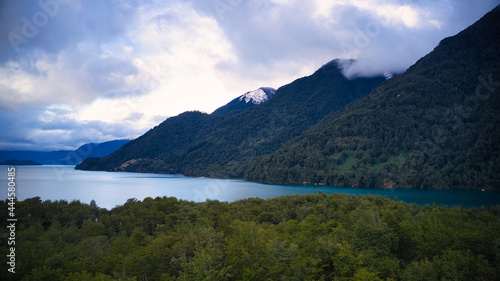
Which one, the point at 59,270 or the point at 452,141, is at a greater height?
the point at 452,141

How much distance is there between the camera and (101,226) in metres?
45.8

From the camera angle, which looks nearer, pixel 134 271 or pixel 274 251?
pixel 134 271

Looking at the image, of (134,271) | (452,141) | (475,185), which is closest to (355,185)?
(475,185)

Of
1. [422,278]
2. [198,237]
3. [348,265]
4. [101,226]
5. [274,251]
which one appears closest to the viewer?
[422,278]

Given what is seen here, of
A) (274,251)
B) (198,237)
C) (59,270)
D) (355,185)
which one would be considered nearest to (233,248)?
(274,251)

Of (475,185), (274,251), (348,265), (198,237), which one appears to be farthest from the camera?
(475,185)

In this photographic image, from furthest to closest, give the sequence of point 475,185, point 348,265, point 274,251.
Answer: point 475,185 → point 274,251 → point 348,265

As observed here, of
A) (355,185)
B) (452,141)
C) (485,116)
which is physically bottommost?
(355,185)

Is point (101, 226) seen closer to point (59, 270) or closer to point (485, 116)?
point (59, 270)

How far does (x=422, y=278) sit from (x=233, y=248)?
16522 mm

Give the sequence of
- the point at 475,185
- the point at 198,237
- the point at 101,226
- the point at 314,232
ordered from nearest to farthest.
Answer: the point at 198,237, the point at 314,232, the point at 101,226, the point at 475,185

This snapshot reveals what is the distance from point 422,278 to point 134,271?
81.9 ft

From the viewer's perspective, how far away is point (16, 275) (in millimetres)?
23203

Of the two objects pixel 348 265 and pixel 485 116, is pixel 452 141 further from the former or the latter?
pixel 348 265
